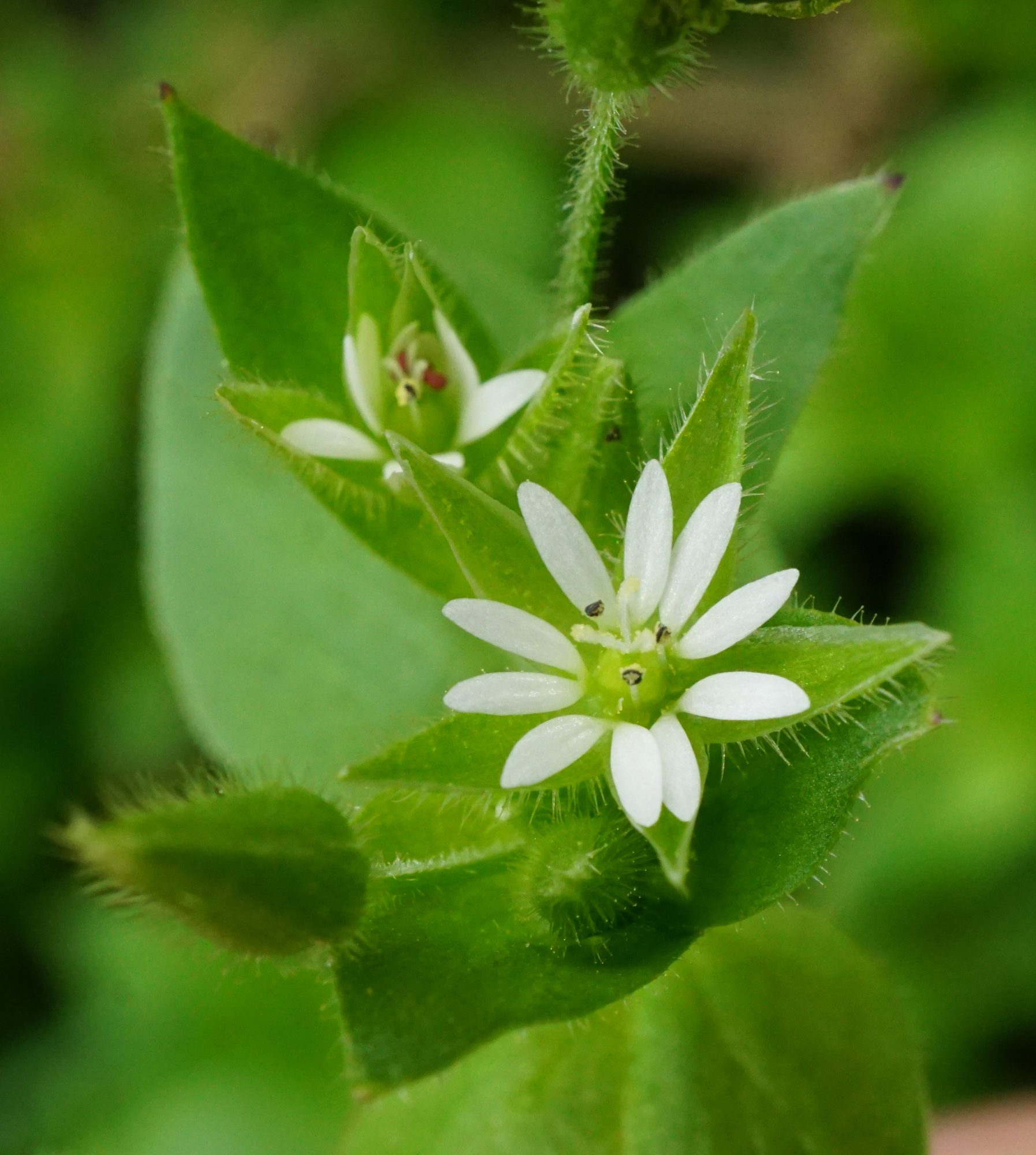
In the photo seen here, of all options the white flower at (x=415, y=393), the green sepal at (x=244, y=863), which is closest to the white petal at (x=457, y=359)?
the white flower at (x=415, y=393)

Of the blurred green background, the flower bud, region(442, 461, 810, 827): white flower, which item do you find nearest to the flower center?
region(442, 461, 810, 827): white flower

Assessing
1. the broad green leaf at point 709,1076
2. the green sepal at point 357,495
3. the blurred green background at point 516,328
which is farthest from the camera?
the blurred green background at point 516,328

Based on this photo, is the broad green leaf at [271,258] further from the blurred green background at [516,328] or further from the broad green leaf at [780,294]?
the blurred green background at [516,328]

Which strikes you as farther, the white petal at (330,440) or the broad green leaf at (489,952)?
the white petal at (330,440)

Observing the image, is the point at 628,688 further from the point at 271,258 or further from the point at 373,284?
the point at 271,258

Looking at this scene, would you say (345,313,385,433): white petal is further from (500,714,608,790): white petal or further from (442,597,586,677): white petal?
(500,714,608,790): white petal

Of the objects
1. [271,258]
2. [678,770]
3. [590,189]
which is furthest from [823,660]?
[271,258]
